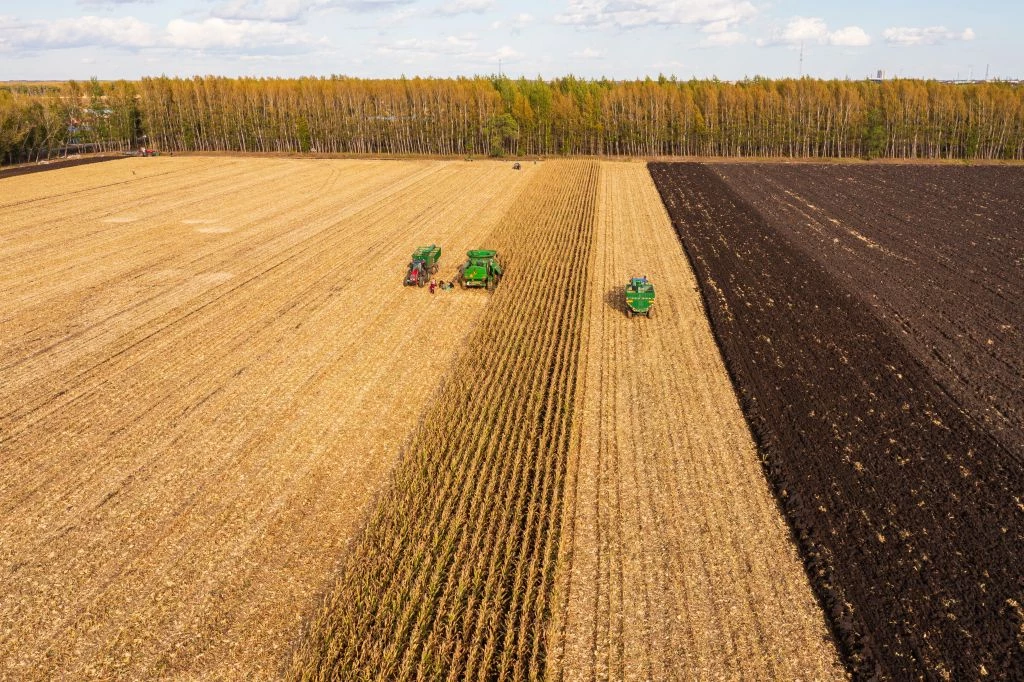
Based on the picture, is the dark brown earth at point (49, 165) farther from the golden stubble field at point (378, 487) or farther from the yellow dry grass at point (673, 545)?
the yellow dry grass at point (673, 545)

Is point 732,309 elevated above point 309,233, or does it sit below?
below

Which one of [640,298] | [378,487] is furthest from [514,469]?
[640,298]

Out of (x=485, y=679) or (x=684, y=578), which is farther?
(x=684, y=578)

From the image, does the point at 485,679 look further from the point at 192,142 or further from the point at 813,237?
the point at 192,142

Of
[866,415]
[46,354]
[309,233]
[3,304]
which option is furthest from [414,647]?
[309,233]

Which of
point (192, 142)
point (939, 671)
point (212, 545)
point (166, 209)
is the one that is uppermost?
point (192, 142)

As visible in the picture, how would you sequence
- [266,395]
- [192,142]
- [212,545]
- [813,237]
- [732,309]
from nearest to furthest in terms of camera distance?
[212,545] < [266,395] < [732,309] < [813,237] < [192,142]

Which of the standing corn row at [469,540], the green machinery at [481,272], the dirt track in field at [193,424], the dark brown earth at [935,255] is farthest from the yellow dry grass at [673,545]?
the green machinery at [481,272]
